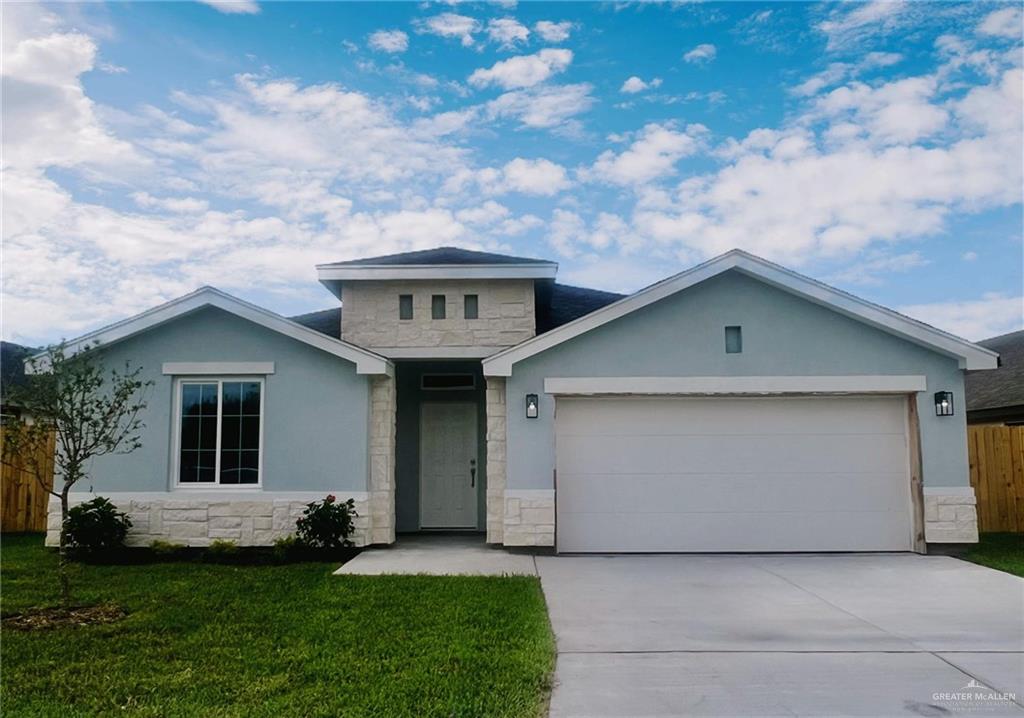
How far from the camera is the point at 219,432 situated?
433 inches

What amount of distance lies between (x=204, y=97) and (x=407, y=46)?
336 centimetres

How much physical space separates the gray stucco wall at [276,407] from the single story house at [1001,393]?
41.1 feet

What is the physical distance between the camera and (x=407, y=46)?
12.4m

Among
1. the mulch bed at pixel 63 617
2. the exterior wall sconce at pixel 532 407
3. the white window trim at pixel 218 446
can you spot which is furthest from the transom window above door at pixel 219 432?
the exterior wall sconce at pixel 532 407

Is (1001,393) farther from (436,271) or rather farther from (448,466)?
(436,271)

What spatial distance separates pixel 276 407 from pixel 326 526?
1.93 meters

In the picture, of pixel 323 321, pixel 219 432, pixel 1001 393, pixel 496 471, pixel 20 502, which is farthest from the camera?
pixel 1001 393

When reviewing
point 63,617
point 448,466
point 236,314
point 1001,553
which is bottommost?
point 1001,553

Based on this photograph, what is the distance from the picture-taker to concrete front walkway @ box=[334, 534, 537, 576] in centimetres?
915

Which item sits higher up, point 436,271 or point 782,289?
point 436,271

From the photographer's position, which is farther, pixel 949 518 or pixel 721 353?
pixel 721 353

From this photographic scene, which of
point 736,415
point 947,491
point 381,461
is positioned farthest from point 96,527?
point 947,491

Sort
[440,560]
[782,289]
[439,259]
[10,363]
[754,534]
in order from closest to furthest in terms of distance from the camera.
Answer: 1. [440,560]
2. [754,534]
3. [782,289]
4. [439,259]
5. [10,363]

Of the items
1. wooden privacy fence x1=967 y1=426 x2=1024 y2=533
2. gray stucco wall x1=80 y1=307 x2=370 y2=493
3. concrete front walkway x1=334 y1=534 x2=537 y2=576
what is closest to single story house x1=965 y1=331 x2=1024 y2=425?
wooden privacy fence x1=967 y1=426 x2=1024 y2=533
